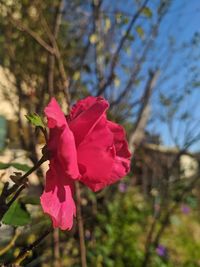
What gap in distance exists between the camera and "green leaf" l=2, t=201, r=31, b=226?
91cm

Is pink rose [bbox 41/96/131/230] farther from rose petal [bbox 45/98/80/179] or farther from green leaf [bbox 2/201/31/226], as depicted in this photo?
green leaf [bbox 2/201/31/226]

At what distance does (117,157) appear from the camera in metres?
0.79

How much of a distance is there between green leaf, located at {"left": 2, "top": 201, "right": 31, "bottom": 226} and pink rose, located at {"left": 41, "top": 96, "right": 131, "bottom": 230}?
228 mm

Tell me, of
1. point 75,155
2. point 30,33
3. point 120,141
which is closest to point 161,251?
point 30,33

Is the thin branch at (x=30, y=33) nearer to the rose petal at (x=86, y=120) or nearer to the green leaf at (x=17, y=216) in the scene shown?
the green leaf at (x=17, y=216)

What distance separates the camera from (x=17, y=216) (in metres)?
0.94

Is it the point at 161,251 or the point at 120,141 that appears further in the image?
the point at 161,251

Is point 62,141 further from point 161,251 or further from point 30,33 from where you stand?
point 161,251

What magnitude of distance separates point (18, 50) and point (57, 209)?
394cm

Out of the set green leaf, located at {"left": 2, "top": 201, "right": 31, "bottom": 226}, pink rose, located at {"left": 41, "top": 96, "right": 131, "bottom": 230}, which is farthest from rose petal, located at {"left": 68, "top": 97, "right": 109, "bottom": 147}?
green leaf, located at {"left": 2, "top": 201, "right": 31, "bottom": 226}

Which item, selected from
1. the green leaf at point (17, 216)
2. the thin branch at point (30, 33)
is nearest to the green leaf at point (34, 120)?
the green leaf at point (17, 216)

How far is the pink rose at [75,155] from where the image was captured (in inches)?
26.1

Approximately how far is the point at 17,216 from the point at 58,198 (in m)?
0.28

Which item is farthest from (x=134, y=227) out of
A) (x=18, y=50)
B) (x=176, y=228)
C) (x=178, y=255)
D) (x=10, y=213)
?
(x=10, y=213)
